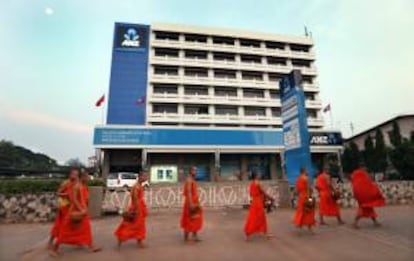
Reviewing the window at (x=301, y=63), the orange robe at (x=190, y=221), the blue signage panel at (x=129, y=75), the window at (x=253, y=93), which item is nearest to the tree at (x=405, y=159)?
the window at (x=253, y=93)

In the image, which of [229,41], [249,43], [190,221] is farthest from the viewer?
[249,43]

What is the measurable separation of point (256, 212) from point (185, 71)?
30.3m

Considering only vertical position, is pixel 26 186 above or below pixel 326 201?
above

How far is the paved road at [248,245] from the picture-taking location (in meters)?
4.62

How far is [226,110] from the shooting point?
112 feet

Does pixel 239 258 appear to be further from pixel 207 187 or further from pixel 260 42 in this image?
pixel 260 42

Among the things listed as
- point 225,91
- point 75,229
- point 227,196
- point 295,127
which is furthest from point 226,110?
point 75,229

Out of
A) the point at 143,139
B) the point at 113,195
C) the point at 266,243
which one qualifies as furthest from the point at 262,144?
the point at 266,243

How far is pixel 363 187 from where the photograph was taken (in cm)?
693

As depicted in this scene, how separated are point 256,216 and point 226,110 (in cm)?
2865

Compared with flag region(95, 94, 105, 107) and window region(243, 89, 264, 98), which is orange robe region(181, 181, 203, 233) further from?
window region(243, 89, 264, 98)

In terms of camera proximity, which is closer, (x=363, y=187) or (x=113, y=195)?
(x=363, y=187)

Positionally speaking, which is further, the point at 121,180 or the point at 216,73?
the point at 216,73

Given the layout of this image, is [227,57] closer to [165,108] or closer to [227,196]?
[165,108]
